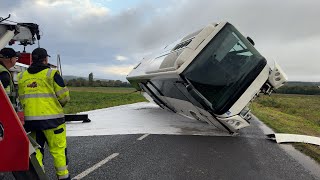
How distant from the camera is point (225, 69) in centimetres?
848

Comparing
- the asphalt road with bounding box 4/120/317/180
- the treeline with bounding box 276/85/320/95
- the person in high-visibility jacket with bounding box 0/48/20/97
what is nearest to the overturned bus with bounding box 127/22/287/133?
the asphalt road with bounding box 4/120/317/180

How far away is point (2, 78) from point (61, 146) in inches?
41.8

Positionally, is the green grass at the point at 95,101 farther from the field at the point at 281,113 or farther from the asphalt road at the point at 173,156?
the asphalt road at the point at 173,156

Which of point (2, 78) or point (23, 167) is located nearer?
point (23, 167)

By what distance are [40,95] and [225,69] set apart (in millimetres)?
4850

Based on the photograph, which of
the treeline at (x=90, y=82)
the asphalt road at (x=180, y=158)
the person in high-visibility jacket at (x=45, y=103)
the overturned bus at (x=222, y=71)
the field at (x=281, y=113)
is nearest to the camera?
the person in high-visibility jacket at (x=45, y=103)

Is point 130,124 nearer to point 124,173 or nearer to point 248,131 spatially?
point 248,131

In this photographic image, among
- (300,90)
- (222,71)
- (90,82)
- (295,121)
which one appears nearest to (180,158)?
(222,71)

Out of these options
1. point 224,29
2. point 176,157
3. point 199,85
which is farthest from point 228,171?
point 224,29

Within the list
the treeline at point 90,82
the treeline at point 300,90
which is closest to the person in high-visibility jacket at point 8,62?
the treeline at point 90,82

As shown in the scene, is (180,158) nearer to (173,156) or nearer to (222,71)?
(173,156)

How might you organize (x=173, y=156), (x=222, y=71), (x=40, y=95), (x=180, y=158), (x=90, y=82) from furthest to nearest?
(x=90, y=82) → (x=222, y=71) → (x=173, y=156) → (x=180, y=158) → (x=40, y=95)

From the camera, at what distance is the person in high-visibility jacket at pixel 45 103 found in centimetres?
459

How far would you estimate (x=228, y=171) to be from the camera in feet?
20.1
